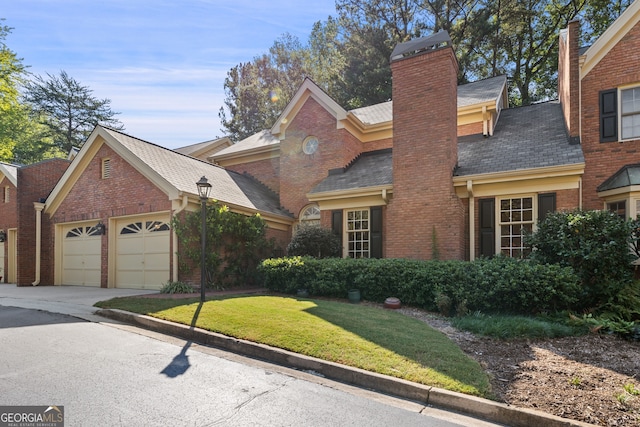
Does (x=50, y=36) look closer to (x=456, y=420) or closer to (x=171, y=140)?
(x=456, y=420)

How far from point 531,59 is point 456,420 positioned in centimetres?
2943

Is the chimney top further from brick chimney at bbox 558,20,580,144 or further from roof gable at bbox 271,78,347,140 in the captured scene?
brick chimney at bbox 558,20,580,144

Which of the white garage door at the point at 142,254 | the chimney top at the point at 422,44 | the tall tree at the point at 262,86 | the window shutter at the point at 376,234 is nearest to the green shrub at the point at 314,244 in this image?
the window shutter at the point at 376,234

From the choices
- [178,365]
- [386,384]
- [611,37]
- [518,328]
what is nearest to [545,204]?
[518,328]

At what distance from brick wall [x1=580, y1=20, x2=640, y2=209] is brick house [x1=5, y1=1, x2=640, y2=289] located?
33mm

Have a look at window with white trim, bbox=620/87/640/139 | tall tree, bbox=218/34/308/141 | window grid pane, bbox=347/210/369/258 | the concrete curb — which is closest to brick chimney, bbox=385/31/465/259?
window grid pane, bbox=347/210/369/258

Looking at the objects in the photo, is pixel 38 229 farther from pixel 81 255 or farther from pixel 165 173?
pixel 165 173

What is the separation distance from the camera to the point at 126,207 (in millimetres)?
13016

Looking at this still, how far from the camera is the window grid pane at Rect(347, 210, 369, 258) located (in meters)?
13.0

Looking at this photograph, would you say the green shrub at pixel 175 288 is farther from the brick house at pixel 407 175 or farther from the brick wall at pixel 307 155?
the brick wall at pixel 307 155

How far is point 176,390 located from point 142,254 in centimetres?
985

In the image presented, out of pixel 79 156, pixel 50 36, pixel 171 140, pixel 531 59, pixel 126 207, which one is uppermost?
pixel 531 59

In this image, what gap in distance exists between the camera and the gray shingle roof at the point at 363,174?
1314cm

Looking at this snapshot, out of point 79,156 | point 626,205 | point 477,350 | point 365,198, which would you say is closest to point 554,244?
point 626,205
